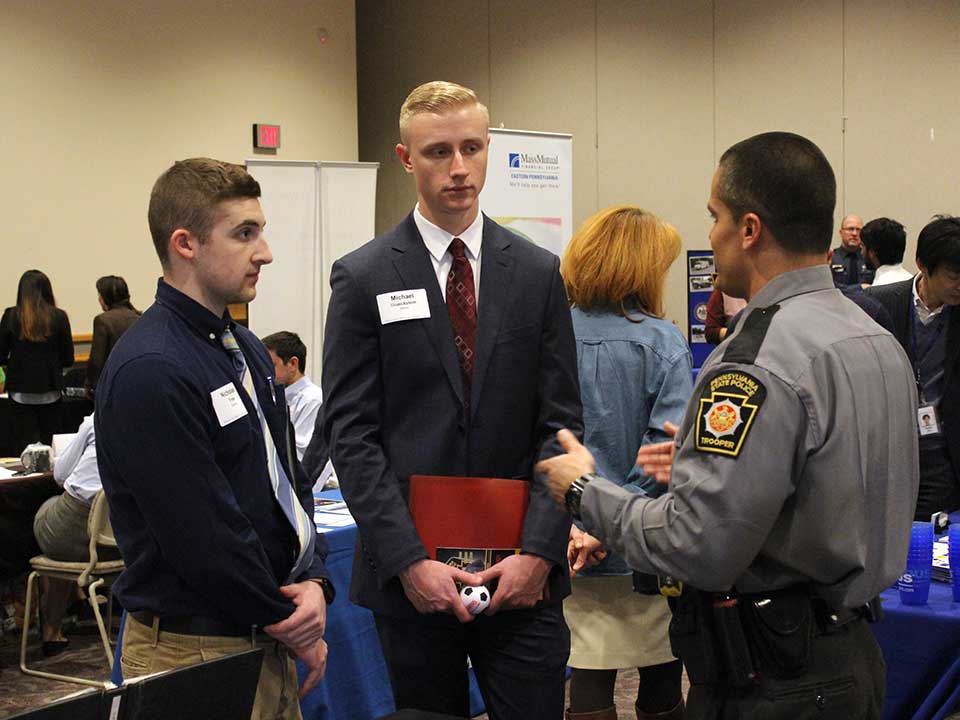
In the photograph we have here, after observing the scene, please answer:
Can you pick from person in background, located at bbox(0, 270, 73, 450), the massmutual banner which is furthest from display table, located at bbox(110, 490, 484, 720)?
person in background, located at bbox(0, 270, 73, 450)

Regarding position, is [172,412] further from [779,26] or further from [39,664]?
[779,26]

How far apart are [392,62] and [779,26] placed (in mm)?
4173

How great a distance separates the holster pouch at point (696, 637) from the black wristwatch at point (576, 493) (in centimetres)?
22

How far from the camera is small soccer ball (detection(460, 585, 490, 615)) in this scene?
1961 millimetres

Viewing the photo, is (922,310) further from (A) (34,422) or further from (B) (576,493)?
(A) (34,422)

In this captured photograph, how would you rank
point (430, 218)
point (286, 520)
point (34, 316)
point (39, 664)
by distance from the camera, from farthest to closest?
point (34, 316)
point (39, 664)
point (430, 218)
point (286, 520)

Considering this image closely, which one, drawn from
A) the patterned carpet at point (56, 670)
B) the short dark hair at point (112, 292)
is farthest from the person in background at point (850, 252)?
the short dark hair at point (112, 292)

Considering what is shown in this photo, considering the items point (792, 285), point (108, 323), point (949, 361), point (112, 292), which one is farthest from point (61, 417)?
point (792, 285)

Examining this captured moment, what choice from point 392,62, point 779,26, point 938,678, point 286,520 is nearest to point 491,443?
point 286,520

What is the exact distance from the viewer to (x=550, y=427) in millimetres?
2084

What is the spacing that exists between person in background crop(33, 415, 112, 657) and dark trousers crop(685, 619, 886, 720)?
314 centimetres

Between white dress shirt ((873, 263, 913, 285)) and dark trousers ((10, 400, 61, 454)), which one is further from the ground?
Answer: white dress shirt ((873, 263, 913, 285))

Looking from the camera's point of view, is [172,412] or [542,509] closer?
[172,412]

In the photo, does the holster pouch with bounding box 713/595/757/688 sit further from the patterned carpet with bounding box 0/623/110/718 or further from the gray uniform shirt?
the patterned carpet with bounding box 0/623/110/718
